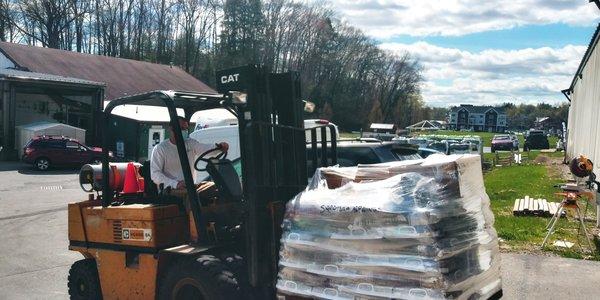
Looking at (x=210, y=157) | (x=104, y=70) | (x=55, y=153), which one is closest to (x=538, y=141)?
(x=104, y=70)

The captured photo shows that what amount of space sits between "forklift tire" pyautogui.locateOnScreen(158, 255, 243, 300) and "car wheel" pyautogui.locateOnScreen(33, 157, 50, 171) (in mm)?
25355

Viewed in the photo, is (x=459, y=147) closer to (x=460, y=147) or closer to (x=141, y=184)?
(x=460, y=147)

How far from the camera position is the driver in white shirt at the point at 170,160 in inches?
225

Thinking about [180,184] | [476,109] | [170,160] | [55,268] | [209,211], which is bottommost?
[55,268]

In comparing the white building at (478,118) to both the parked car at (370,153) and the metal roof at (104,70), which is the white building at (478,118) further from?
the parked car at (370,153)

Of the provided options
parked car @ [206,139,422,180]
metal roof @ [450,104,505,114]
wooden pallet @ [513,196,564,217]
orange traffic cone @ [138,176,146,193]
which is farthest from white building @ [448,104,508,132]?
orange traffic cone @ [138,176,146,193]

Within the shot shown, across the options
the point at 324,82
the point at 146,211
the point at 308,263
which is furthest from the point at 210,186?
the point at 324,82

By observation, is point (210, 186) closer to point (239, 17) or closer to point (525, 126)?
point (239, 17)

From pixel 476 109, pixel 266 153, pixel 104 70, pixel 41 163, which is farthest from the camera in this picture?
pixel 476 109

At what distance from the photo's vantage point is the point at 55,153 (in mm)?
28844

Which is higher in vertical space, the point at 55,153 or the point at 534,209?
the point at 534,209

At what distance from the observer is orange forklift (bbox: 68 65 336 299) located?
498cm

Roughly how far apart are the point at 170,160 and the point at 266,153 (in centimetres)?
114

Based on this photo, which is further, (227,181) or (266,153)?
(227,181)
